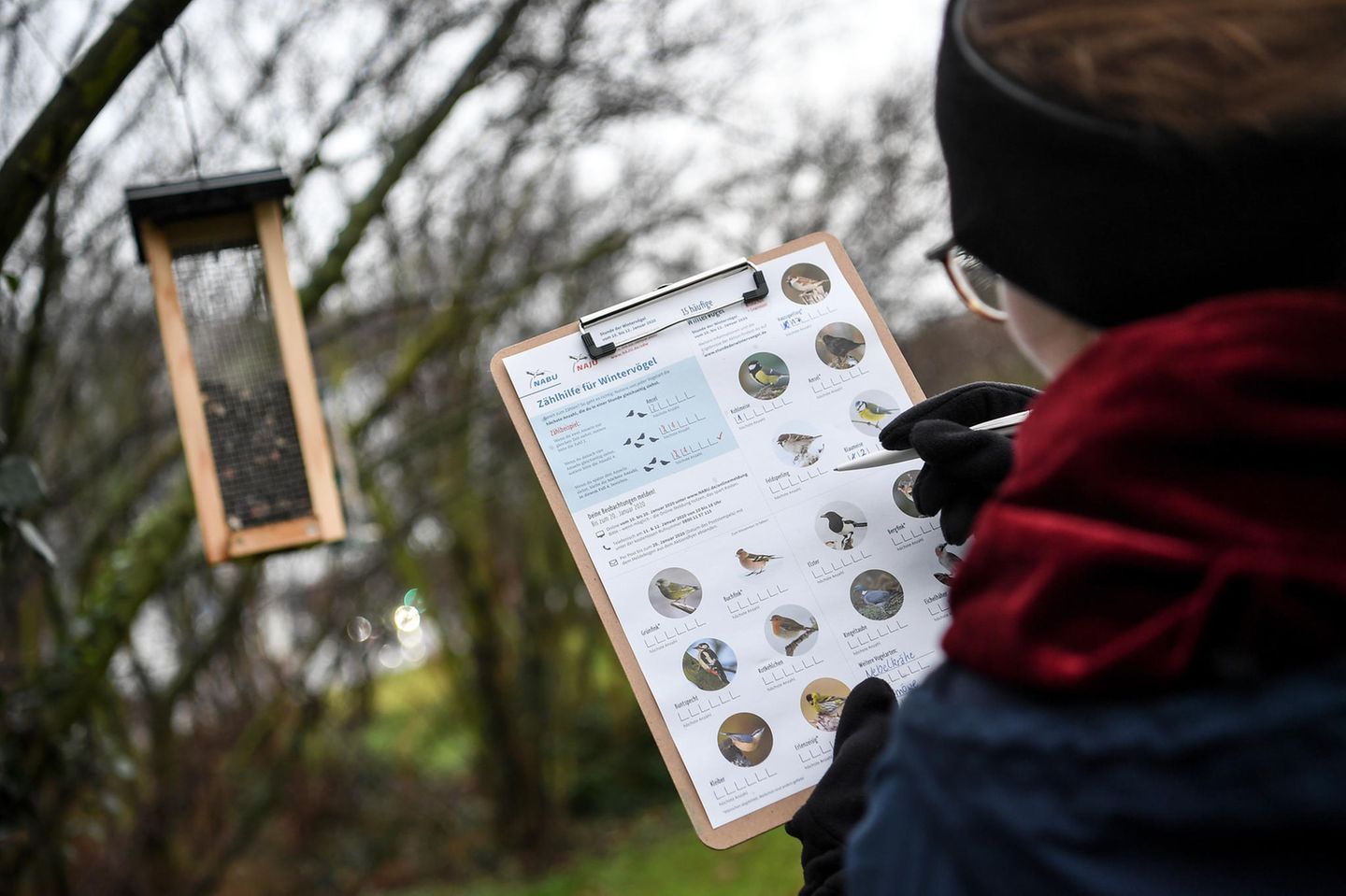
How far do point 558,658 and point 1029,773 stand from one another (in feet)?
26.4

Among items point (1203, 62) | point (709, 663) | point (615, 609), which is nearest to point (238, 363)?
point (615, 609)

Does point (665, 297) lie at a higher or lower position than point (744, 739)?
higher

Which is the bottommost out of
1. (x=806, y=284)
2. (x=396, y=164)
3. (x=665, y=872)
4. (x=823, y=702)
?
(x=665, y=872)

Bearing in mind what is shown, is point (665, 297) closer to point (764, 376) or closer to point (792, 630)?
point (764, 376)

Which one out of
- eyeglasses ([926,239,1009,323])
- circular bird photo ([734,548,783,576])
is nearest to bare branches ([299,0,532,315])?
circular bird photo ([734,548,783,576])

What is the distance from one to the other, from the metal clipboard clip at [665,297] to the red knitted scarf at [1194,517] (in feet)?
2.84

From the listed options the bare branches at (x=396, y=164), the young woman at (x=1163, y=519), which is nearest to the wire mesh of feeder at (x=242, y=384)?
the bare branches at (x=396, y=164)

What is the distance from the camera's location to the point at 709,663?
1.43m

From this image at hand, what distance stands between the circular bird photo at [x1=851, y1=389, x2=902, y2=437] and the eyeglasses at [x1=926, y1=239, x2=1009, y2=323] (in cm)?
38

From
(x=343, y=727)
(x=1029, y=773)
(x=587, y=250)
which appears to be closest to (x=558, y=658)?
(x=343, y=727)

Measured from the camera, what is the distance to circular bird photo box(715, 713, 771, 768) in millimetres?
1390

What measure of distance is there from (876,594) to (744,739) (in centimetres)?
25

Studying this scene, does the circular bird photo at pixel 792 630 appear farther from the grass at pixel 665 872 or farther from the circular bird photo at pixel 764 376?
the grass at pixel 665 872

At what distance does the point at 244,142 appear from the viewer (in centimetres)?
421
